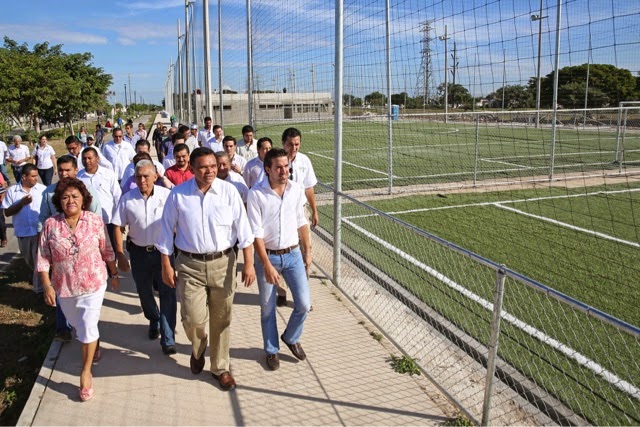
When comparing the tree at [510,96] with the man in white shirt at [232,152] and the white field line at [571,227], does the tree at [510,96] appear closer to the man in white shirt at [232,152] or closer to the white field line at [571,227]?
the man in white shirt at [232,152]

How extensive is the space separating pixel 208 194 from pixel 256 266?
839mm

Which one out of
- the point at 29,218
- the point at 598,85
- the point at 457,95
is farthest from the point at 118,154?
the point at 598,85

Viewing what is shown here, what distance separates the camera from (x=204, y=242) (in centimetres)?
392

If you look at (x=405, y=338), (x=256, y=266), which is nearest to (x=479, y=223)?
(x=405, y=338)

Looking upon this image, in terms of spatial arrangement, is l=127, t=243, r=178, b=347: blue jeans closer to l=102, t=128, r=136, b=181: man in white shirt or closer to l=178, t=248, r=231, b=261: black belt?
l=178, t=248, r=231, b=261: black belt

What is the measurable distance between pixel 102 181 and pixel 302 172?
2374 millimetres

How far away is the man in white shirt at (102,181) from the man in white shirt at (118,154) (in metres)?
3.09

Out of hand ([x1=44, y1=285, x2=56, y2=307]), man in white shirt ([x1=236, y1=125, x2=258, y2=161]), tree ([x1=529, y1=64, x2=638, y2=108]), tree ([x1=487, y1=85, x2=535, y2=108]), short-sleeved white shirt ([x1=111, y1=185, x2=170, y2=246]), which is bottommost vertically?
hand ([x1=44, y1=285, x2=56, y2=307])

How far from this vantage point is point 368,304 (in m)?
5.97

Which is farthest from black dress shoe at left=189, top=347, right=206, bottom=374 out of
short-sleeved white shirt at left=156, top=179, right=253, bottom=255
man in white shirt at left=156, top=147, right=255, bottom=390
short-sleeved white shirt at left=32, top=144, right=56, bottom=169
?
short-sleeved white shirt at left=32, top=144, right=56, bottom=169

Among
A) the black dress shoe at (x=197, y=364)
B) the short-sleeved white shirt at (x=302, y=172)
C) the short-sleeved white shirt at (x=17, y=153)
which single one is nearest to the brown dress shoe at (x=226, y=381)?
the black dress shoe at (x=197, y=364)

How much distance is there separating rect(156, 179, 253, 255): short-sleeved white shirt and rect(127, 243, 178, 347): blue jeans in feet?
2.73

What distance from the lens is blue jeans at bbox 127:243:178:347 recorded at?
4.65 metres

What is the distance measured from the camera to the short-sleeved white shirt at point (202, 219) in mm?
3889
